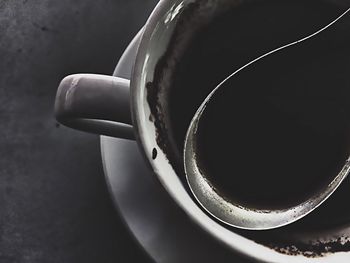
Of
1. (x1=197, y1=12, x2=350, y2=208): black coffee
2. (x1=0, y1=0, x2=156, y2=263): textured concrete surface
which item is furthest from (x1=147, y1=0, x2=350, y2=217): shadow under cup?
(x1=0, y1=0, x2=156, y2=263): textured concrete surface

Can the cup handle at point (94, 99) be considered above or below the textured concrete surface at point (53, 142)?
above

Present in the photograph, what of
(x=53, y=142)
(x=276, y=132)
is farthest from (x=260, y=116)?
(x=53, y=142)

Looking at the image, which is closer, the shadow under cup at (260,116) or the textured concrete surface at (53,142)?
the shadow under cup at (260,116)

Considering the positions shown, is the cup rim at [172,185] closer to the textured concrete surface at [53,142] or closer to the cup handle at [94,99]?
the cup handle at [94,99]

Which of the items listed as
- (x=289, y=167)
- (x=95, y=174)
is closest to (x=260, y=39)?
(x=289, y=167)

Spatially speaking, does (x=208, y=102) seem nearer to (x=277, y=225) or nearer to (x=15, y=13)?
(x=277, y=225)

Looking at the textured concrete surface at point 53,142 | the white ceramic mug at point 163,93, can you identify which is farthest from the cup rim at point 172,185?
the textured concrete surface at point 53,142
